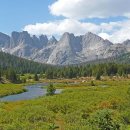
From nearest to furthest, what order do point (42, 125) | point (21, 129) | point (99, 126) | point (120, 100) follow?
point (99, 126) → point (21, 129) → point (42, 125) → point (120, 100)

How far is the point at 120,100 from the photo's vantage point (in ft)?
273

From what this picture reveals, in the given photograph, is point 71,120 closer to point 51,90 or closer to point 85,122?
point 85,122

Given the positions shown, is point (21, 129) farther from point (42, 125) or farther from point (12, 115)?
point (12, 115)

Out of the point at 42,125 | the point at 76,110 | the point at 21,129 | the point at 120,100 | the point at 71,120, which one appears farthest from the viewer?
the point at 120,100

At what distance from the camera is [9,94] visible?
12975 centimetres

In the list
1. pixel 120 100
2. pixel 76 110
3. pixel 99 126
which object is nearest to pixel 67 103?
pixel 76 110

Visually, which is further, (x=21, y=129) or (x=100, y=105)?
(x=100, y=105)

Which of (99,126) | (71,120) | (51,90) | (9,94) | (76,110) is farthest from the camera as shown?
(9,94)

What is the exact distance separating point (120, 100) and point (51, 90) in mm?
37322

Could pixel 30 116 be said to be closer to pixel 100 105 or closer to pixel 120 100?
pixel 100 105

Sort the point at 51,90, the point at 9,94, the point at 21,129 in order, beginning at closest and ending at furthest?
the point at 21,129 → the point at 51,90 → the point at 9,94

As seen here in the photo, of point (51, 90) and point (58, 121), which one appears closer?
point (58, 121)

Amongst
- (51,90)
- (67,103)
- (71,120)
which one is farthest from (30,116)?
(51,90)

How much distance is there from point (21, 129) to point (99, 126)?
13475mm
